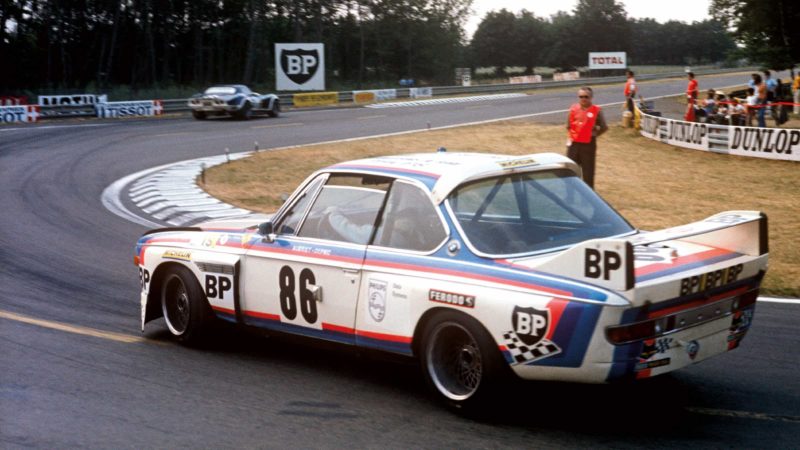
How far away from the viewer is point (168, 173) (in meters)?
19.5

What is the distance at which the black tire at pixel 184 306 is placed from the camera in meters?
6.44

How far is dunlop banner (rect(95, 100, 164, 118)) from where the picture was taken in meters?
35.8

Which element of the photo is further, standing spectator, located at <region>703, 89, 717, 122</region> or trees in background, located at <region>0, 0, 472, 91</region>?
trees in background, located at <region>0, 0, 472, 91</region>

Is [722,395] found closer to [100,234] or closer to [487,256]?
[487,256]

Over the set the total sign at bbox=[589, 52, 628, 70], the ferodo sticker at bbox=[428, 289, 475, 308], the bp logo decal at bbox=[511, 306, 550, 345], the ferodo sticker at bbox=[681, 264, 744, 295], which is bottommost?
the bp logo decal at bbox=[511, 306, 550, 345]

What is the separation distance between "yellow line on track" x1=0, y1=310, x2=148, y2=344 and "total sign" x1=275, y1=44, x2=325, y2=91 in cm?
4349

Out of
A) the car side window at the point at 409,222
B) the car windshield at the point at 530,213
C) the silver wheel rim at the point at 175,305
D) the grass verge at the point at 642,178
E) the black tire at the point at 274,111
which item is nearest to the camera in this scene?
the car windshield at the point at 530,213

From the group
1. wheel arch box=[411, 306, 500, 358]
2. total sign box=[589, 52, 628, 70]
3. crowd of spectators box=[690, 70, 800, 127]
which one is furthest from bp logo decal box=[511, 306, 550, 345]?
total sign box=[589, 52, 628, 70]

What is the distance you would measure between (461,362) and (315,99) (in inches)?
1703

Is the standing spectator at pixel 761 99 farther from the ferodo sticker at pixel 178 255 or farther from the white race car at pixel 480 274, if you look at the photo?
the ferodo sticker at pixel 178 255

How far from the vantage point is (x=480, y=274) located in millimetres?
4848

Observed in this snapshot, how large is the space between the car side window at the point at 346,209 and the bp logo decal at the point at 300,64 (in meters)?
45.7

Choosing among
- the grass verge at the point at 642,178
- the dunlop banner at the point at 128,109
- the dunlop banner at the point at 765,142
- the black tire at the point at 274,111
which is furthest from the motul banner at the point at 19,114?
the dunlop banner at the point at 765,142

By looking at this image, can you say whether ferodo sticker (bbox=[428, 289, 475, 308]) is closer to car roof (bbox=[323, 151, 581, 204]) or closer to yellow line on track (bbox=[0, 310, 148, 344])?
car roof (bbox=[323, 151, 581, 204])
